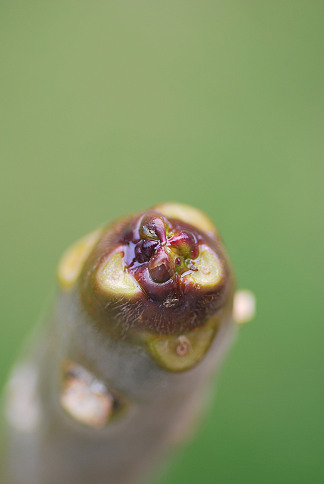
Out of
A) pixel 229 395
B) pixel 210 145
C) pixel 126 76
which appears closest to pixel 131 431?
pixel 229 395

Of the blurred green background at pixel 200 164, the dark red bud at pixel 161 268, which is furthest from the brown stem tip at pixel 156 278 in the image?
the blurred green background at pixel 200 164

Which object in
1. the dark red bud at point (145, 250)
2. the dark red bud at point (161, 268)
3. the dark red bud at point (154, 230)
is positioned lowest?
the dark red bud at point (161, 268)

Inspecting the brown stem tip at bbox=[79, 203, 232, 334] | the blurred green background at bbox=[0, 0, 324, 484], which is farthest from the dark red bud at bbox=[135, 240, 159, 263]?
the blurred green background at bbox=[0, 0, 324, 484]

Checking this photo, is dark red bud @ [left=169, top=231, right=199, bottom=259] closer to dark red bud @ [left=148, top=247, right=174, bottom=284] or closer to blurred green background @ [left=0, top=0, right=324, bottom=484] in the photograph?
dark red bud @ [left=148, top=247, right=174, bottom=284]

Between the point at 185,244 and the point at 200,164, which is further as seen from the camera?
the point at 200,164

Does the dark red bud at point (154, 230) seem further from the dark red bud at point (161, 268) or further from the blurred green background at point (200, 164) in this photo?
the blurred green background at point (200, 164)

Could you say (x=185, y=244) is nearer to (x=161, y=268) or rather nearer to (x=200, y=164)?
(x=161, y=268)

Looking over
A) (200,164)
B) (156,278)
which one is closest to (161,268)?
(156,278)
